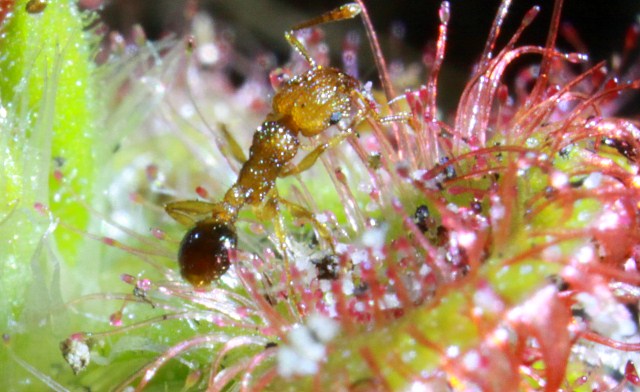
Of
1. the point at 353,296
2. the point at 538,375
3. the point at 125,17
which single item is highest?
the point at 125,17

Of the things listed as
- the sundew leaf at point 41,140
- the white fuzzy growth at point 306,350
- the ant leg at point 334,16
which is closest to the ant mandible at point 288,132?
the ant leg at point 334,16

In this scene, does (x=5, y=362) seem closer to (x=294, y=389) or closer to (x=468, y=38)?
(x=294, y=389)

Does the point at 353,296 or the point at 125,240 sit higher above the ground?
the point at 125,240

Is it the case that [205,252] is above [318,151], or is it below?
below

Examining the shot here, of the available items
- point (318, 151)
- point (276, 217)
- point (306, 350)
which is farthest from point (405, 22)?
point (306, 350)

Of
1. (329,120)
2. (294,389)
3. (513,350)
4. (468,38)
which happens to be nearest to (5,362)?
(294,389)

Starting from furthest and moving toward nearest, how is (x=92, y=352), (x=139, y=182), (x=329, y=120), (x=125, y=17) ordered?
(x=125, y=17), (x=139, y=182), (x=329, y=120), (x=92, y=352)

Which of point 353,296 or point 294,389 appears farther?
point 353,296

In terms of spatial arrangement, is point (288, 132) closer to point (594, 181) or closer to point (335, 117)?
point (335, 117)
